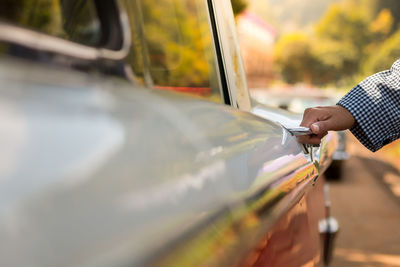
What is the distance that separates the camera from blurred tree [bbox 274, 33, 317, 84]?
61.0m

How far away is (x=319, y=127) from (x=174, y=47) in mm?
660

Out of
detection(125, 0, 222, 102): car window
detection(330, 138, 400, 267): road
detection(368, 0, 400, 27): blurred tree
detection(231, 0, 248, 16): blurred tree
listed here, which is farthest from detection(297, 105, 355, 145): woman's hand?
detection(368, 0, 400, 27): blurred tree

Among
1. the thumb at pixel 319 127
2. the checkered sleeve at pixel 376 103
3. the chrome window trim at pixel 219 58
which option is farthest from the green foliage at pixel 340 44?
the chrome window trim at pixel 219 58

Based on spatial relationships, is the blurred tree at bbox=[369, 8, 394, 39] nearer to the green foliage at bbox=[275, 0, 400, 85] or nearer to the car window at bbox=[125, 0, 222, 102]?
the green foliage at bbox=[275, 0, 400, 85]

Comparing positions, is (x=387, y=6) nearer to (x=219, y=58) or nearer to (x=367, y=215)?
(x=367, y=215)

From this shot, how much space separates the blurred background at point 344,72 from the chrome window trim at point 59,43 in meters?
1.16

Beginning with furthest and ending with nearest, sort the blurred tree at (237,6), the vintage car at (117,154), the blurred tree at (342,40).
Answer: the blurred tree at (342,40) < the blurred tree at (237,6) < the vintage car at (117,154)

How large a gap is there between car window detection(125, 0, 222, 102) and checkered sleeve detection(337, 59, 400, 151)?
52cm

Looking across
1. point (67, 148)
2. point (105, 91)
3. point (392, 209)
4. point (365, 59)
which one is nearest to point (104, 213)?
point (67, 148)

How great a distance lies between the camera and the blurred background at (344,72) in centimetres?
654

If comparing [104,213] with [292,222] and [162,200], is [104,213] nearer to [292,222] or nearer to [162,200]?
[162,200]

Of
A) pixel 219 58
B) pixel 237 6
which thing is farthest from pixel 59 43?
pixel 237 6

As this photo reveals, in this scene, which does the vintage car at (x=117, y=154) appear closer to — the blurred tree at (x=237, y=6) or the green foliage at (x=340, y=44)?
the blurred tree at (x=237, y=6)

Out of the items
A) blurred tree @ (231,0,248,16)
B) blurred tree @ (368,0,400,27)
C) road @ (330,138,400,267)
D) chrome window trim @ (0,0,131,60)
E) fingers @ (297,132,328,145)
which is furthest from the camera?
blurred tree @ (368,0,400,27)
